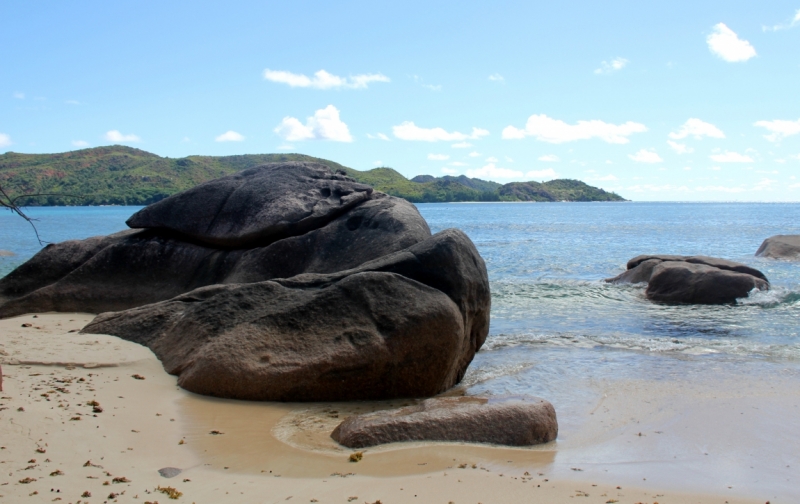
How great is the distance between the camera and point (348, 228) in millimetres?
11945

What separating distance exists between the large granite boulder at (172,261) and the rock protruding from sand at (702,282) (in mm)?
8169

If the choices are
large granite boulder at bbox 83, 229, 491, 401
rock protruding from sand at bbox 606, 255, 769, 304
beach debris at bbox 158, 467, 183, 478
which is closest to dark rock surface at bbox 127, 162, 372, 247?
large granite boulder at bbox 83, 229, 491, 401

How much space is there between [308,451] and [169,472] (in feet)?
4.04

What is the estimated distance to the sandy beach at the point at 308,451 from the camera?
15.9 ft

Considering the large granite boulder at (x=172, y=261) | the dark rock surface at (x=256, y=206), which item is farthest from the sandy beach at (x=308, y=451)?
the dark rock surface at (x=256, y=206)

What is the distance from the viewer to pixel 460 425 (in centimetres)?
633

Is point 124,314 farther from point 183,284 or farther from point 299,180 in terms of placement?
point 299,180

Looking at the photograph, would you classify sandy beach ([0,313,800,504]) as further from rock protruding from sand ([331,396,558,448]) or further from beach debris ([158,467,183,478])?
rock protruding from sand ([331,396,558,448])

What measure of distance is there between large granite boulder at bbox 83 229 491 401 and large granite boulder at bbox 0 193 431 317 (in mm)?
2574

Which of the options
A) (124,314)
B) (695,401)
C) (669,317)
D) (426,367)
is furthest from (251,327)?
(669,317)

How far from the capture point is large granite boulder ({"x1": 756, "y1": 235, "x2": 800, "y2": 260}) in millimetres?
27359

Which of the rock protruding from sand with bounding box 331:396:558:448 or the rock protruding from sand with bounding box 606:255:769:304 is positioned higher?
the rock protruding from sand with bounding box 606:255:769:304

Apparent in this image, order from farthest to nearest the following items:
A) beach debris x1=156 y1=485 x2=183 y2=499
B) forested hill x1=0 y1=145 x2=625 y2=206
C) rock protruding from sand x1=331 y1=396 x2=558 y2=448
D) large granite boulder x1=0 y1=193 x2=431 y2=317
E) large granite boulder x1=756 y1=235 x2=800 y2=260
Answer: forested hill x1=0 y1=145 x2=625 y2=206, large granite boulder x1=756 y1=235 x2=800 y2=260, large granite boulder x1=0 y1=193 x2=431 y2=317, rock protruding from sand x1=331 y1=396 x2=558 y2=448, beach debris x1=156 y1=485 x2=183 y2=499

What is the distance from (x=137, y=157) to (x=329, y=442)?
138601mm
